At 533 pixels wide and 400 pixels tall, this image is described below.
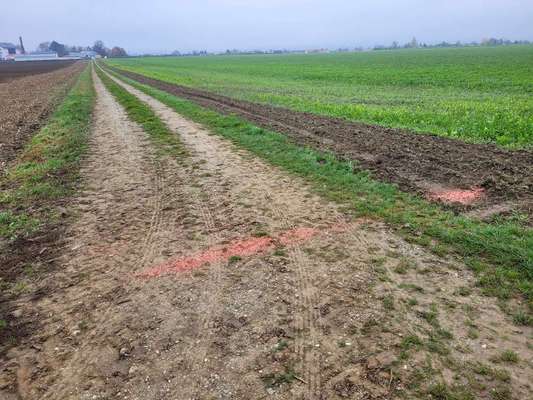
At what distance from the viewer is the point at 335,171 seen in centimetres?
894

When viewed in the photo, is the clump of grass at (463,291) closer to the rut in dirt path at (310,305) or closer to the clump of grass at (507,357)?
the rut in dirt path at (310,305)

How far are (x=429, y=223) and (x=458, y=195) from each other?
1.49 m

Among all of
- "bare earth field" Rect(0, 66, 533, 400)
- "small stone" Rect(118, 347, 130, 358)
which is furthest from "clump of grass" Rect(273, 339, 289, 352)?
"small stone" Rect(118, 347, 130, 358)

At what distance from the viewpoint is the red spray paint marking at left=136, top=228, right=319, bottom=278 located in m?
5.34

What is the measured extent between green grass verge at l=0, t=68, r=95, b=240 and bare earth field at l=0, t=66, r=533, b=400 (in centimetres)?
77

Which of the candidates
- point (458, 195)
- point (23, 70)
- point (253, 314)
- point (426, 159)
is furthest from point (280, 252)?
point (23, 70)

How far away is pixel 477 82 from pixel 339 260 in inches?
1178

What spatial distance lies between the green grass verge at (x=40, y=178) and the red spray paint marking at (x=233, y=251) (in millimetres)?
2733

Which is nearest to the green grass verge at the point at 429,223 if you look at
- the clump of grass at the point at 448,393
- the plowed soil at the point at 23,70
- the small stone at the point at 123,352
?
the clump of grass at the point at 448,393

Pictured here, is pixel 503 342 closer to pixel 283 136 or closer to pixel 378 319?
pixel 378 319

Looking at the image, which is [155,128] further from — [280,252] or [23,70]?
[23,70]

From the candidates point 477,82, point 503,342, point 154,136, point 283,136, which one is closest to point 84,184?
point 154,136

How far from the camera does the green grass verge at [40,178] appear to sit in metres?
7.08

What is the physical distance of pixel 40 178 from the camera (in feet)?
30.7
